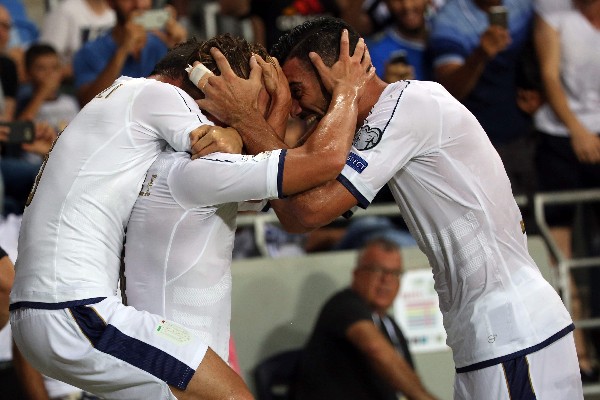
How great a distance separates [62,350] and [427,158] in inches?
58.8

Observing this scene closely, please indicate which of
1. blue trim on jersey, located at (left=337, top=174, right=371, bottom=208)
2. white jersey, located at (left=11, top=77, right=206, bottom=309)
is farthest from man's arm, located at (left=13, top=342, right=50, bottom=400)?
blue trim on jersey, located at (left=337, top=174, right=371, bottom=208)

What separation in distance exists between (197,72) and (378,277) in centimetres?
301

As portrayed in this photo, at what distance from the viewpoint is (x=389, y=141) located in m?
4.03

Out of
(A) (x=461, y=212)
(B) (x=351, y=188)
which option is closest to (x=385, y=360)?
(A) (x=461, y=212)

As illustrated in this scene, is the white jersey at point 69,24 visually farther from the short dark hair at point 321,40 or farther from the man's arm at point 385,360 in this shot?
the short dark hair at point 321,40

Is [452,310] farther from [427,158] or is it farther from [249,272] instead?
[249,272]

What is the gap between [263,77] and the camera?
4285 millimetres

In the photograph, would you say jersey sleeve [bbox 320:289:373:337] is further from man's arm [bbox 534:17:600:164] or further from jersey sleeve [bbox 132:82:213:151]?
jersey sleeve [bbox 132:82:213:151]

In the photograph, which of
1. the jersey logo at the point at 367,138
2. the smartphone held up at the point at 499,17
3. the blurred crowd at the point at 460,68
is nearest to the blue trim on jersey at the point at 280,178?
the jersey logo at the point at 367,138

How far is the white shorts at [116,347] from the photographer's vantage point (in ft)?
12.6

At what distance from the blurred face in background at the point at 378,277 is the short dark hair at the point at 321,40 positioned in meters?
2.72

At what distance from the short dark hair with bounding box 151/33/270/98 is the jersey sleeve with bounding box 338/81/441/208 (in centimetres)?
55

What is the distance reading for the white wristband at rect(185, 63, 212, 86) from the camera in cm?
419

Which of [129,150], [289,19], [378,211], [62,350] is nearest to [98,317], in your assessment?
[62,350]
